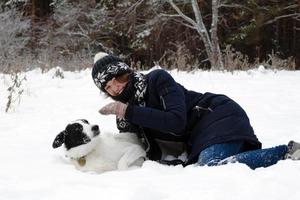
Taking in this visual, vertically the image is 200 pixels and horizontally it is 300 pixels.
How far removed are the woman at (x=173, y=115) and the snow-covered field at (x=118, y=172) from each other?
0.24 meters

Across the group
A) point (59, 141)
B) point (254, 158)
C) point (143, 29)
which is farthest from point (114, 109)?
point (143, 29)

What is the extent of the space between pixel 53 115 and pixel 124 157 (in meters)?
2.13

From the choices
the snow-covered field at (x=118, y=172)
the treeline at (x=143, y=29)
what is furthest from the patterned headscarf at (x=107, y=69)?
the treeline at (x=143, y=29)

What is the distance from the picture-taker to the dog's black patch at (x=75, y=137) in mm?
3434

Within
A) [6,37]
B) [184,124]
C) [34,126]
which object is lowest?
[6,37]

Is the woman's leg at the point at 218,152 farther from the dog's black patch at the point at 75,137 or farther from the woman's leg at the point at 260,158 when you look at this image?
the dog's black patch at the point at 75,137

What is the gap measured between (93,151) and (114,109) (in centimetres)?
42

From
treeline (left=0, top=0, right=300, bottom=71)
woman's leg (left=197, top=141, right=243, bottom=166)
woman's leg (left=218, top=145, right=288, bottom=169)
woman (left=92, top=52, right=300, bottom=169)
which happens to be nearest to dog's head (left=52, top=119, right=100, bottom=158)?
woman (left=92, top=52, right=300, bottom=169)

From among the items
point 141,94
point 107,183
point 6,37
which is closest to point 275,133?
point 141,94

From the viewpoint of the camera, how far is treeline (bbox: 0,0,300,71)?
17781 mm

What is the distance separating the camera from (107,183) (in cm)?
279

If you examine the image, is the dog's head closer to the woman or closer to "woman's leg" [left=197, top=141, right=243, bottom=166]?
the woman

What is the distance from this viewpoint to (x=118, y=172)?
321 cm

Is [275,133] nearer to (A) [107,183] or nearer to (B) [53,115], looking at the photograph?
(A) [107,183]
